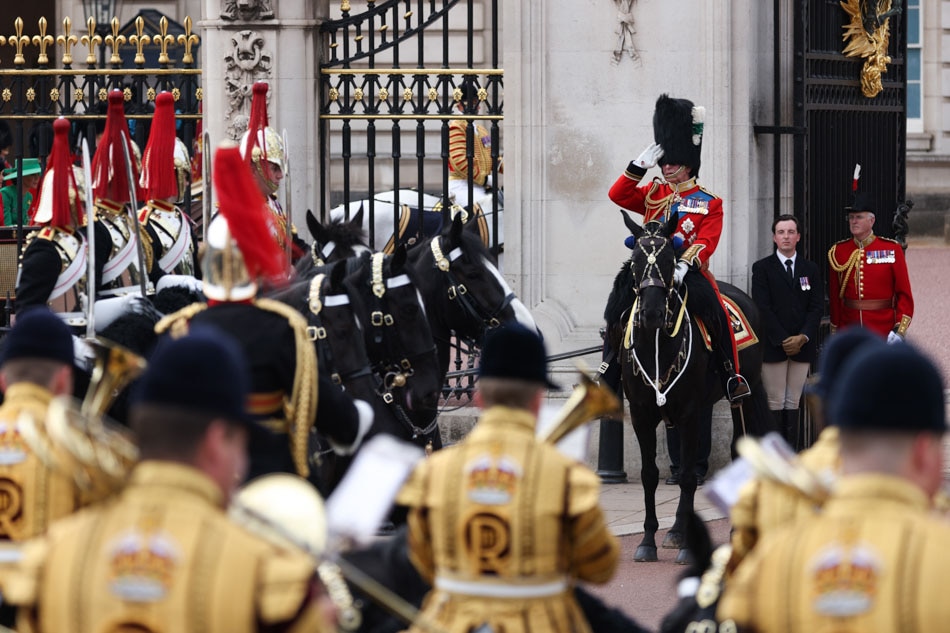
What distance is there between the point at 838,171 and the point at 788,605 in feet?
30.8

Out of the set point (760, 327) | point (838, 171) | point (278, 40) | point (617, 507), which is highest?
point (278, 40)

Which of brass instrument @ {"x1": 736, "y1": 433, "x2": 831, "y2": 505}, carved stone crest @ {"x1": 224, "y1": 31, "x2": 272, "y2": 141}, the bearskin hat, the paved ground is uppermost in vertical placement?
carved stone crest @ {"x1": 224, "y1": 31, "x2": 272, "y2": 141}

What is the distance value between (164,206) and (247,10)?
2.62 meters

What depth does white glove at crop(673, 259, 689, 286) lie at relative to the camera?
32.2 ft

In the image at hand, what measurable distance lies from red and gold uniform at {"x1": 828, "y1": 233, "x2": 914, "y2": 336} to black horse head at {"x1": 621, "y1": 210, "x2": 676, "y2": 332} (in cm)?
259

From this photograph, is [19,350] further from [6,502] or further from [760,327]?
[760,327]

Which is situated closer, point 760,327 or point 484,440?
point 484,440

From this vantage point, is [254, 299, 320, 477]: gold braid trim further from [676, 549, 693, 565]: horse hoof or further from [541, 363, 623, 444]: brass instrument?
[676, 549, 693, 565]: horse hoof

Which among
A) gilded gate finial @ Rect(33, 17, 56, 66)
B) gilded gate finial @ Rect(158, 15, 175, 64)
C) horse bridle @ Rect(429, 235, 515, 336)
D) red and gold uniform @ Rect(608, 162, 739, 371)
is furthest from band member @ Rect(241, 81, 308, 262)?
gilded gate finial @ Rect(33, 17, 56, 66)

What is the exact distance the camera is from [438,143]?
22.1 m

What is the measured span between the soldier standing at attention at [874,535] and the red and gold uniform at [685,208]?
6.44 metres

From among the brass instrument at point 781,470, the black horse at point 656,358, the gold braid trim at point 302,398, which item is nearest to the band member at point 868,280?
the black horse at point 656,358

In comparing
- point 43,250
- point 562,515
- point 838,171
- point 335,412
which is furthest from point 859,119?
point 562,515

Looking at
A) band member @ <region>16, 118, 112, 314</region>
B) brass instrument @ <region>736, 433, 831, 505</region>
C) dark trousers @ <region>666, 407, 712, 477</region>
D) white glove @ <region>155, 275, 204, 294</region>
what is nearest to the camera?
brass instrument @ <region>736, 433, 831, 505</region>
